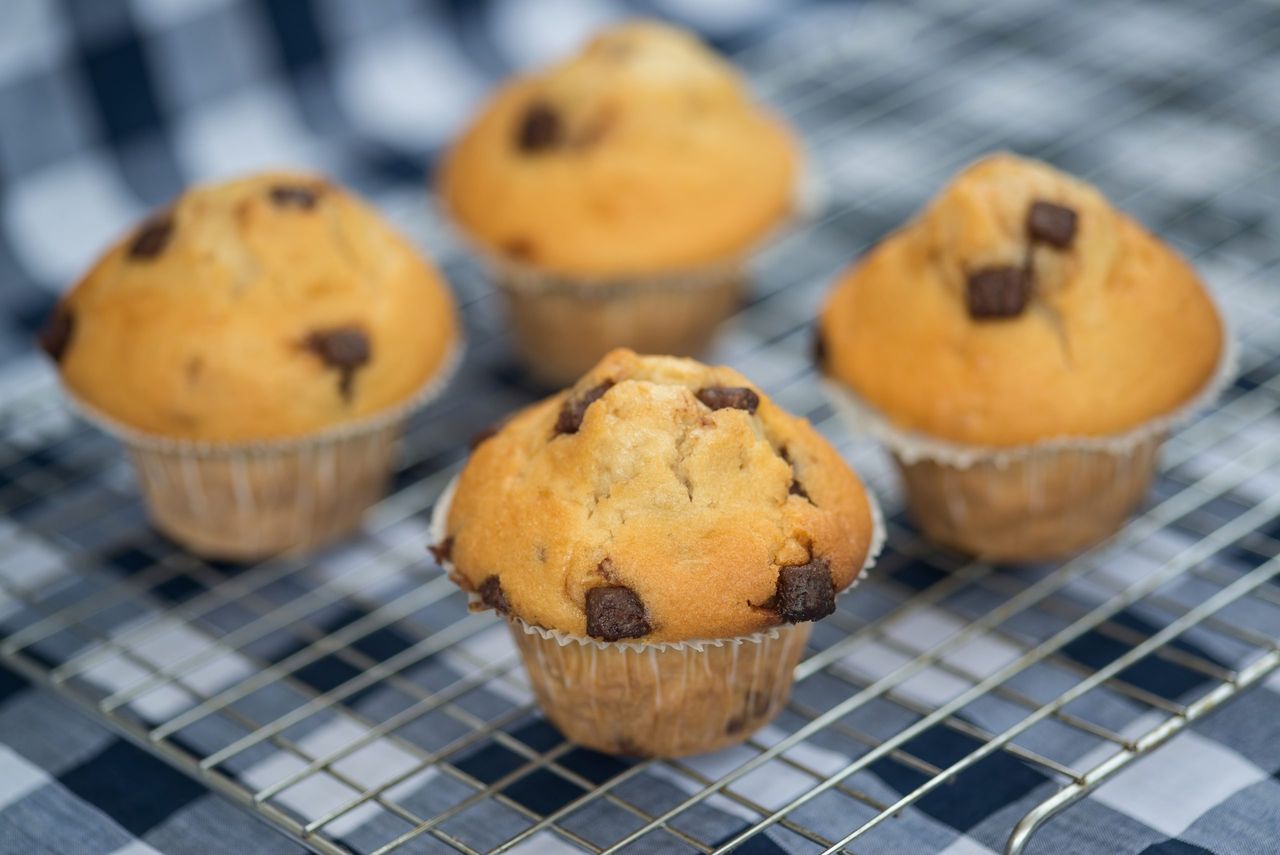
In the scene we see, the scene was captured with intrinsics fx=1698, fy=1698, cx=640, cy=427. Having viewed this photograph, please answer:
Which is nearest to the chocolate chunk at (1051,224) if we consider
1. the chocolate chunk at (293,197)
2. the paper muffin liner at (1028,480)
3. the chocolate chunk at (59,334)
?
the paper muffin liner at (1028,480)

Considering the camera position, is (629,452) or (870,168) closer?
(629,452)

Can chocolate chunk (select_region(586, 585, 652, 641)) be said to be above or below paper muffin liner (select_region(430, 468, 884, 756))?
above

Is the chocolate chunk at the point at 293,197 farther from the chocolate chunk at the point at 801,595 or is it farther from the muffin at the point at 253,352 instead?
the chocolate chunk at the point at 801,595

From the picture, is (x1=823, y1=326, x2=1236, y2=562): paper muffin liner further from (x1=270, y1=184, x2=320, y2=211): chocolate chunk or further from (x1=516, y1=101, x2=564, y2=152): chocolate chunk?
(x1=270, y1=184, x2=320, y2=211): chocolate chunk

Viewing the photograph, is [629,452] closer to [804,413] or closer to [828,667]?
[828,667]

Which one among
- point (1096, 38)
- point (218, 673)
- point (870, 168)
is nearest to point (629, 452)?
point (218, 673)

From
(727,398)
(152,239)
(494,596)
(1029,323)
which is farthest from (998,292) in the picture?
(152,239)

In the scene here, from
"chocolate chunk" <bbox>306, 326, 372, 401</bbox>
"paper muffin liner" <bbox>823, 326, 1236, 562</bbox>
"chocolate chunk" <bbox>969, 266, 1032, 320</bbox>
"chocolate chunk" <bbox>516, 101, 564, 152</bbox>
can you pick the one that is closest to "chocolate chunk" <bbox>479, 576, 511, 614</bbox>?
"chocolate chunk" <bbox>306, 326, 372, 401</bbox>
